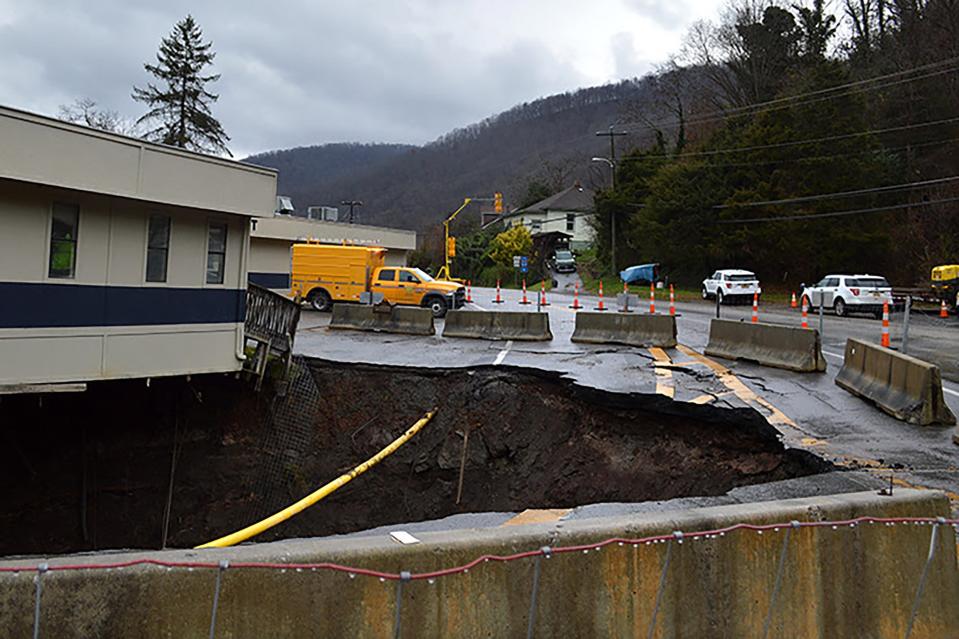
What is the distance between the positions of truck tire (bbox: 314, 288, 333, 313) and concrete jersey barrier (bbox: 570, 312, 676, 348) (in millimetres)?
13043

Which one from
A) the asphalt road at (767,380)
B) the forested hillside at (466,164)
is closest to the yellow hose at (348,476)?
the asphalt road at (767,380)

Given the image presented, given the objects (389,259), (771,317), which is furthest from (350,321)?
(389,259)

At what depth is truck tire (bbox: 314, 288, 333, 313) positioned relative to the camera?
27391 mm

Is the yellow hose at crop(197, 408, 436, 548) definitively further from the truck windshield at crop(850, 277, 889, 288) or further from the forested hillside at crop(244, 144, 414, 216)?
the forested hillside at crop(244, 144, 414, 216)

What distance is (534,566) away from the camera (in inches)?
128

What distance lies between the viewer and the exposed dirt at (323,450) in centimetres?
1046

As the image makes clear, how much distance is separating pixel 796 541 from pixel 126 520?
11896 millimetres

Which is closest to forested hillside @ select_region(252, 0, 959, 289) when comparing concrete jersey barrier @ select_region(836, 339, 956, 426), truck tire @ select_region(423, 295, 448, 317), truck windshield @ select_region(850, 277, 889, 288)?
truck windshield @ select_region(850, 277, 889, 288)

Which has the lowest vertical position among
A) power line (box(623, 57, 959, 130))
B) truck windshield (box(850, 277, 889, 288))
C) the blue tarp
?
truck windshield (box(850, 277, 889, 288))

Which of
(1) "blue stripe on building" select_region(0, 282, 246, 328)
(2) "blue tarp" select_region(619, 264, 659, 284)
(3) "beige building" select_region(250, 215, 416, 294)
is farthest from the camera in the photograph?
(2) "blue tarp" select_region(619, 264, 659, 284)

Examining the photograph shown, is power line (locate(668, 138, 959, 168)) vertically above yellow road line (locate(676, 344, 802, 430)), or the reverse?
power line (locate(668, 138, 959, 168))

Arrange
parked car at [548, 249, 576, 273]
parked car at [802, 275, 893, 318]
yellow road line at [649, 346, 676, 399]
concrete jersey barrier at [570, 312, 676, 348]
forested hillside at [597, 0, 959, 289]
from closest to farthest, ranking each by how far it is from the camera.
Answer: yellow road line at [649, 346, 676, 399]
concrete jersey barrier at [570, 312, 676, 348]
parked car at [802, 275, 893, 318]
forested hillside at [597, 0, 959, 289]
parked car at [548, 249, 576, 273]

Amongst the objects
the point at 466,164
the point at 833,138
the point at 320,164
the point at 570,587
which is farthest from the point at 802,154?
the point at 320,164

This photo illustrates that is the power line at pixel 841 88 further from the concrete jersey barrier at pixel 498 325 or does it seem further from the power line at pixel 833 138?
the concrete jersey barrier at pixel 498 325
